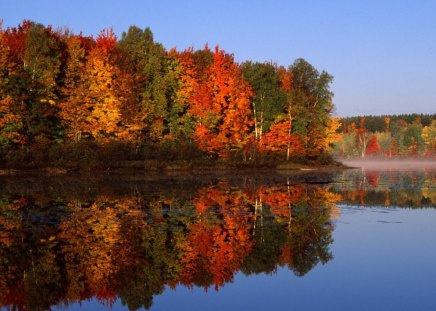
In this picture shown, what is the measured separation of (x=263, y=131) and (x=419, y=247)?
53087mm

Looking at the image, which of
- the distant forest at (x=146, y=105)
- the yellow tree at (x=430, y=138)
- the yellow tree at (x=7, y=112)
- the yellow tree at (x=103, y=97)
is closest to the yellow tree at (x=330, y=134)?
the distant forest at (x=146, y=105)

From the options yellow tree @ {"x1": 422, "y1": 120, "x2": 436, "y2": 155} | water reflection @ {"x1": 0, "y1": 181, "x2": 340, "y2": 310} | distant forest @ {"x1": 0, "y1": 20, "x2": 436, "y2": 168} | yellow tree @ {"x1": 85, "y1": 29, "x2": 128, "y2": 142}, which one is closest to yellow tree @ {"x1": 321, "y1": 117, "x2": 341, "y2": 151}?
distant forest @ {"x1": 0, "y1": 20, "x2": 436, "y2": 168}

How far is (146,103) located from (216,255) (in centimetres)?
4610

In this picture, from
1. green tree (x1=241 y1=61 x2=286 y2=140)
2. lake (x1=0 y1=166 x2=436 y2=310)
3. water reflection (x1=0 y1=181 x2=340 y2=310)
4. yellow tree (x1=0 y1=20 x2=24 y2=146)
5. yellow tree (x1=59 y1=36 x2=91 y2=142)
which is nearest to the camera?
lake (x1=0 y1=166 x2=436 y2=310)

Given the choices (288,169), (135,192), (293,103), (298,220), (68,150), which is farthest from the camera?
(293,103)

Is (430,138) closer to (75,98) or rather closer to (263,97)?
(263,97)

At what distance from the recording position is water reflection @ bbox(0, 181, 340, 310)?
11367mm

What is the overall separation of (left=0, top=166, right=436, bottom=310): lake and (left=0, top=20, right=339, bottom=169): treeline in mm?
27238

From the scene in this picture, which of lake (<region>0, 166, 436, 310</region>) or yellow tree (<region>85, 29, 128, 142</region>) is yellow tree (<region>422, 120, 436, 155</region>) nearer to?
yellow tree (<region>85, 29, 128, 142</region>)

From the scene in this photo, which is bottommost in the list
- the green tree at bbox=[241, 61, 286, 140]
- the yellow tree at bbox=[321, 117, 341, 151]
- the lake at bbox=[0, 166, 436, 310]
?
the lake at bbox=[0, 166, 436, 310]

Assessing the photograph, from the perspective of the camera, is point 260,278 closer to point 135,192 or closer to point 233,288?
point 233,288

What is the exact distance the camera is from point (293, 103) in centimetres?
6719

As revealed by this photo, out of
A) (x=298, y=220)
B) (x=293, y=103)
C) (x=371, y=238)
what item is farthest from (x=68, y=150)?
(x=371, y=238)

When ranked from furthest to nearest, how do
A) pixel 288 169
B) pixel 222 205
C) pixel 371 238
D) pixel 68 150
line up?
pixel 288 169 < pixel 68 150 < pixel 222 205 < pixel 371 238
